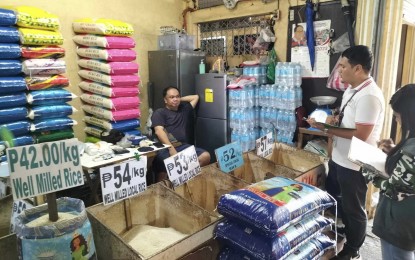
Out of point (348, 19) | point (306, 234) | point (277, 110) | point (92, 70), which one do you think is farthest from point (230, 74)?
point (306, 234)

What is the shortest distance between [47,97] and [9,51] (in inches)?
21.4

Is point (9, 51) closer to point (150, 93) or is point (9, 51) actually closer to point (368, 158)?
point (150, 93)

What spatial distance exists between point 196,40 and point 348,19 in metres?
2.55

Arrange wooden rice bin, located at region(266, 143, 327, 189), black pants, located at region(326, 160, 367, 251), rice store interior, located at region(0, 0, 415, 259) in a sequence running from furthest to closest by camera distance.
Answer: wooden rice bin, located at region(266, 143, 327, 189), black pants, located at region(326, 160, 367, 251), rice store interior, located at region(0, 0, 415, 259)

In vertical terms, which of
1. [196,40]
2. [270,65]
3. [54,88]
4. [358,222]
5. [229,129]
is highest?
[196,40]

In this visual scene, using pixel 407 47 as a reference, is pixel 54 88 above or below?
below

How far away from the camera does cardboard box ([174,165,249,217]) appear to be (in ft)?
6.76

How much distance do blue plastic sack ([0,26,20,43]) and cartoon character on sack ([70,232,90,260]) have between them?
2.58 m

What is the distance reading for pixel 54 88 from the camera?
315 cm

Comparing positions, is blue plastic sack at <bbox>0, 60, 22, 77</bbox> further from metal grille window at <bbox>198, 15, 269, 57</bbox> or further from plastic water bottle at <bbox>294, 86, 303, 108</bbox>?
plastic water bottle at <bbox>294, 86, 303, 108</bbox>

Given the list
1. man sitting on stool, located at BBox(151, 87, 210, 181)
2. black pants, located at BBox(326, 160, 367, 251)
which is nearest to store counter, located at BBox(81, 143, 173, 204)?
man sitting on stool, located at BBox(151, 87, 210, 181)

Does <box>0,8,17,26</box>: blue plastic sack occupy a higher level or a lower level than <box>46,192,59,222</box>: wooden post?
higher

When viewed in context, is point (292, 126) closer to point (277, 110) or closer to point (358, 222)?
point (277, 110)

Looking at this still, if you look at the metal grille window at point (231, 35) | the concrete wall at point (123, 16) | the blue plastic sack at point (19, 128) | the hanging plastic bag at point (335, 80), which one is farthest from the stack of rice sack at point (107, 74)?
the hanging plastic bag at point (335, 80)
